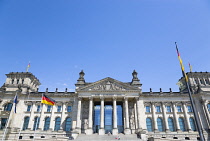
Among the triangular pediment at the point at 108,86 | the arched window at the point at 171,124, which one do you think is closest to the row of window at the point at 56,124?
the triangular pediment at the point at 108,86

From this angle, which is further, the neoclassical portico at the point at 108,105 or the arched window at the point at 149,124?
the arched window at the point at 149,124

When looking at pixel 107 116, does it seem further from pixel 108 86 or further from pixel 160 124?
pixel 160 124

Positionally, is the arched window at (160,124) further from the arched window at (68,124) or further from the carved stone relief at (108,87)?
the arched window at (68,124)

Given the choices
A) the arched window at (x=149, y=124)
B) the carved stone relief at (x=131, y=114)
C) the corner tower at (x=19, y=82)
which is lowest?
the arched window at (x=149, y=124)

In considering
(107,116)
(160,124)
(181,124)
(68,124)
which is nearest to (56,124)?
(68,124)

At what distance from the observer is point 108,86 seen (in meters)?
47.5

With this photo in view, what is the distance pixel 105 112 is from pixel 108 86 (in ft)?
27.7

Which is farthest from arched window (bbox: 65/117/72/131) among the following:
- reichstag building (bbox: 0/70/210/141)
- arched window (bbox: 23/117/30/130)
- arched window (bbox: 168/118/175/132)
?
arched window (bbox: 168/118/175/132)

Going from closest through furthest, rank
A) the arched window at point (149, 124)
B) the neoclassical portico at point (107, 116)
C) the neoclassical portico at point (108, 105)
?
the neoclassical portico at point (107, 116) → the neoclassical portico at point (108, 105) → the arched window at point (149, 124)

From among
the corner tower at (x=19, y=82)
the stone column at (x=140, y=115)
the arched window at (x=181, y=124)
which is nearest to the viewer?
the stone column at (x=140, y=115)

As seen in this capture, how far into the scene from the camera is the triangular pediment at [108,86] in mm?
46750

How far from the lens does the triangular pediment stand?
46.8 metres

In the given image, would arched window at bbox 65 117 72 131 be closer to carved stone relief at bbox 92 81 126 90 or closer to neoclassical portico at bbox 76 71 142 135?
neoclassical portico at bbox 76 71 142 135

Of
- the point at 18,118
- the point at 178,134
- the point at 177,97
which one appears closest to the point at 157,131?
the point at 178,134
